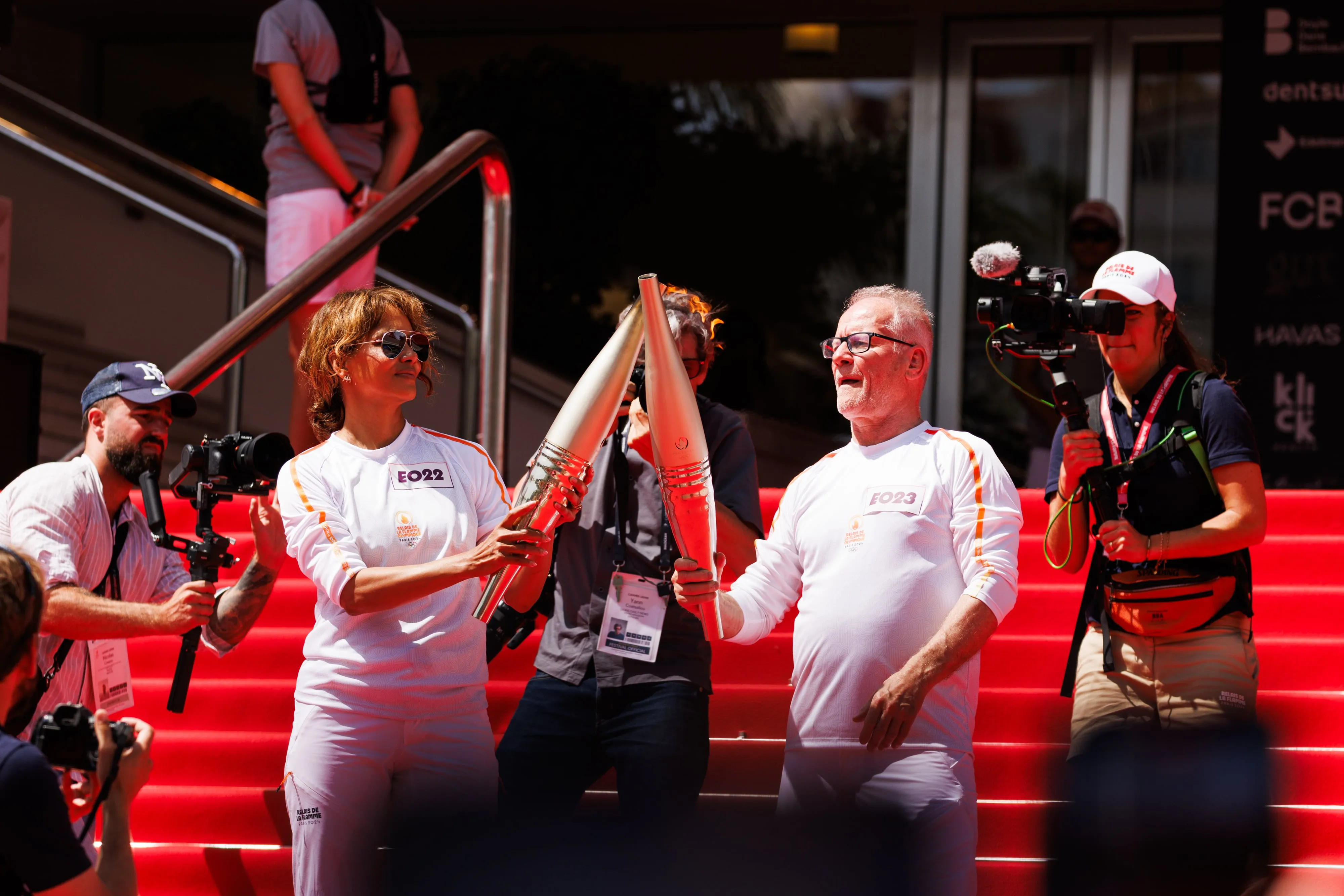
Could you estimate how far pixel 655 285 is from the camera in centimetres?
283

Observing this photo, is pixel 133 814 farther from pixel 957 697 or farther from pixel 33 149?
pixel 33 149

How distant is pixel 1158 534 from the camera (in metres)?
3.34

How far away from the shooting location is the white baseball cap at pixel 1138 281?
11.3 ft

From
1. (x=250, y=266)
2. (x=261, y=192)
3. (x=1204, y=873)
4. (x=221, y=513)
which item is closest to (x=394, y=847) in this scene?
(x=1204, y=873)

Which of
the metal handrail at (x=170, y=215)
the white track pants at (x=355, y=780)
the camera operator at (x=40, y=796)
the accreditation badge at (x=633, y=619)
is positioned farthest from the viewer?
the metal handrail at (x=170, y=215)

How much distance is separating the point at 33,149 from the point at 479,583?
204 inches

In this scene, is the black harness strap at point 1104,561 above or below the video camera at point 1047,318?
below

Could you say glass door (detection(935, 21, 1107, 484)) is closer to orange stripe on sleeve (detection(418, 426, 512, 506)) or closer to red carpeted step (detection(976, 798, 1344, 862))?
red carpeted step (detection(976, 798, 1344, 862))

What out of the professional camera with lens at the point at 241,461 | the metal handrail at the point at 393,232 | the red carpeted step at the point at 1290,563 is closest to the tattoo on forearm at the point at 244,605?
the professional camera with lens at the point at 241,461

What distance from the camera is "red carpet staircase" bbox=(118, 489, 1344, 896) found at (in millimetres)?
3889

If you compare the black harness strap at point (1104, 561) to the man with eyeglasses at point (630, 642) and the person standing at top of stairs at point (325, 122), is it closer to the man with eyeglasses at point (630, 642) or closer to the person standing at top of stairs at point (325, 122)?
the man with eyeglasses at point (630, 642)

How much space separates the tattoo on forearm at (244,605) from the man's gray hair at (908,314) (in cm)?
158

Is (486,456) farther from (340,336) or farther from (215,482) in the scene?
(215,482)

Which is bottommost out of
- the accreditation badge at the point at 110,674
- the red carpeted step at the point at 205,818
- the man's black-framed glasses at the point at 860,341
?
the red carpeted step at the point at 205,818
